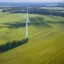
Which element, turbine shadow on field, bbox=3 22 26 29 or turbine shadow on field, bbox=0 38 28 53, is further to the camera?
turbine shadow on field, bbox=3 22 26 29

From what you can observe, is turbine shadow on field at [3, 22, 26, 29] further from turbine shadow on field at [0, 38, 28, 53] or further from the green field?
turbine shadow on field at [0, 38, 28, 53]

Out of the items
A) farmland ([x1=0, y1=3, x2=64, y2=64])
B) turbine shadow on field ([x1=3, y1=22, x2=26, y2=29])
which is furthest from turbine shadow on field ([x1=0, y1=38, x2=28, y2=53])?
turbine shadow on field ([x1=3, y1=22, x2=26, y2=29])

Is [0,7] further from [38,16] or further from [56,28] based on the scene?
[56,28]

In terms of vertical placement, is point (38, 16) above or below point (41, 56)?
above

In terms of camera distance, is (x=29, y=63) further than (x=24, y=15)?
No

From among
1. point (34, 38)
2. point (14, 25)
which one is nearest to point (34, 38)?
point (34, 38)

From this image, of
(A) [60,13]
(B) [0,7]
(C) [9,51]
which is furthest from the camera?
(A) [60,13]

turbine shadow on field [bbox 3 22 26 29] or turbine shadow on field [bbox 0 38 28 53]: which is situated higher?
turbine shadow on field [bbox 3 22 26 29]

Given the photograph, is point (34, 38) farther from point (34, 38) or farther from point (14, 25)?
point (14, 25)

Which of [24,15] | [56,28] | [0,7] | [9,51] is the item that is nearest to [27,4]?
[24,15]

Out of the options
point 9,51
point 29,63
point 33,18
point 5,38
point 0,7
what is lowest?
point 29,63
